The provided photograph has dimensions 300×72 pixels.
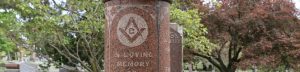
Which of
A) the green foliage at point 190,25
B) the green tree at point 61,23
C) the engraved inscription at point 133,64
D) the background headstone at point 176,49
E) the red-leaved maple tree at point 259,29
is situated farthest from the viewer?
the red-leaved maple tree at point 259,29

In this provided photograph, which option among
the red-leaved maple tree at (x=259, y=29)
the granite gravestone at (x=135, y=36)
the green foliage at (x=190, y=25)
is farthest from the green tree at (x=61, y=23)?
the granite gravestone at (x=135, y=36)

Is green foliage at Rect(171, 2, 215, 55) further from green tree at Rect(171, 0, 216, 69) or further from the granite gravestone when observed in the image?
the granite gravestone

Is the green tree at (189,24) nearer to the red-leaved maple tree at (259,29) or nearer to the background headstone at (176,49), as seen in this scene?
the background headstone at (176,49)

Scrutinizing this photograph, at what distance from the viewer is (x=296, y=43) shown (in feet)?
61.5

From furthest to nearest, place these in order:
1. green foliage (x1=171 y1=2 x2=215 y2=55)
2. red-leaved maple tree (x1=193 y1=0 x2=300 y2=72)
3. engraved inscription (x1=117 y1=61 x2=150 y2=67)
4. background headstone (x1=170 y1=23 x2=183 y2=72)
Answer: red-leaved maple tree (x1=193 y1=0 x2=300 y2=72)
green foliage (x1=171 y1=2 x2=215 y2=55)
background headstone (x1=170 y1=23 x2=183 y2=72)
engraved inscription (x1=117 y1=61 x2=150 y2=67)

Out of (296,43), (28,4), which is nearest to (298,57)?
(296,43)

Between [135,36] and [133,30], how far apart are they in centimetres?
7

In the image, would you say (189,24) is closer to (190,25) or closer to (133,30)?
(190,25)

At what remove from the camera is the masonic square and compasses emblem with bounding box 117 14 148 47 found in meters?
6.04

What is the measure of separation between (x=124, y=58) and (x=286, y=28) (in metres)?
14.3

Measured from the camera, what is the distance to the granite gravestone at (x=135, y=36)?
603 cm

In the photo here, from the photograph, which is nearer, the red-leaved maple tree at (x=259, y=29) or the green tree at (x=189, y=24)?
the green tree at (x=189, y=24)

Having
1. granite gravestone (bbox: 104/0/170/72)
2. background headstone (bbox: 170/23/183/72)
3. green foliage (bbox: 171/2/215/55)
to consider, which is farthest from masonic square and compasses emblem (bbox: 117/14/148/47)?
green foliage (bbox: 171/2/215/55)

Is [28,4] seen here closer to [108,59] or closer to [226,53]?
[108,59]
